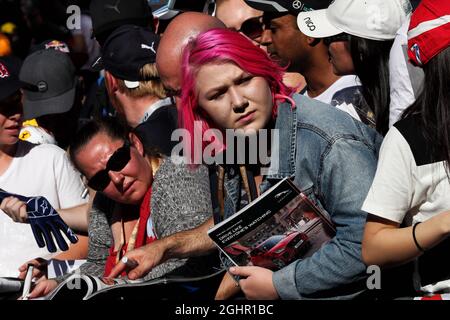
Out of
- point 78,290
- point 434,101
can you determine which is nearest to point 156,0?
point 78,290

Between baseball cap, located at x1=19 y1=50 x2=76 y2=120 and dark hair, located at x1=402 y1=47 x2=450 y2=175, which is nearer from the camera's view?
dark hair, located at x1=402 y1=47 x2=450 y2=175

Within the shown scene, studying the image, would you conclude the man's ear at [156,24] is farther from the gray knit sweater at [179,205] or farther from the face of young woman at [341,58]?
the gray knit sweater at [179,205]

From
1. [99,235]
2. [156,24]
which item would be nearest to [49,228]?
[99,235]

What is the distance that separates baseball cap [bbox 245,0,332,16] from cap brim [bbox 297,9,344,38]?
11cm

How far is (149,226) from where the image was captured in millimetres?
4109

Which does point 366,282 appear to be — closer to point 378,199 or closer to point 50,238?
point 378,199

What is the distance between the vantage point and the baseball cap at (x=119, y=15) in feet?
18.9

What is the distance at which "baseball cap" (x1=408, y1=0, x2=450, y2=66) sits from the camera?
2.88 metres

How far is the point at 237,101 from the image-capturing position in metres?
3.32

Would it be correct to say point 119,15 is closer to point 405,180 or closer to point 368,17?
point 368,17

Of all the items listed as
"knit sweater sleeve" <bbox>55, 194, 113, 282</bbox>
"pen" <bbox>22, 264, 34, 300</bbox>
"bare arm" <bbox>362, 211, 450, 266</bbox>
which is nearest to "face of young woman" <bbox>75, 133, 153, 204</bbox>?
"knit sweater sleeve" <bbox>55, 194, 113, 282</bbox>

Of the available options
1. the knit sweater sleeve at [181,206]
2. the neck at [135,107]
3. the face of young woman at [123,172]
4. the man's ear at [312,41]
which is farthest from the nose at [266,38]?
the knit sweater sleeve at [181,206]

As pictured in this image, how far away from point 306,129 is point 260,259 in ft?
1.74

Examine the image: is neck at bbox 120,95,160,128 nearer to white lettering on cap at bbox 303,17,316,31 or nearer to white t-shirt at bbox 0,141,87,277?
white t-shirt at bbox 0,141,87,277
